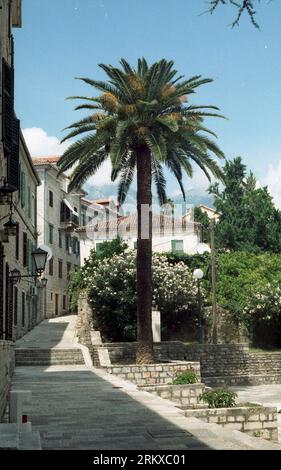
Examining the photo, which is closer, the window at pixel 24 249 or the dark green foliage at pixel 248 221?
the window at pixel 24 249

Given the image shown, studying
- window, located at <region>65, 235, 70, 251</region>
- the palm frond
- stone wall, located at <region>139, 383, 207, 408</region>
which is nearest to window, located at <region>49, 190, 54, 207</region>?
window, located at <region>65, 235, 70, 251</region>

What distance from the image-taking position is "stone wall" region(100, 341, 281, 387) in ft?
91.1

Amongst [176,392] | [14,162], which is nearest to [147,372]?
[176,392]

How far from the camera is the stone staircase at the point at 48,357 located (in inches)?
995

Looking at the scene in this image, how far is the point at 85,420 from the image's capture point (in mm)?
10719

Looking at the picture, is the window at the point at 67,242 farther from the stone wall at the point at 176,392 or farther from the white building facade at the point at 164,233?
the stone wall at the point at 176,392

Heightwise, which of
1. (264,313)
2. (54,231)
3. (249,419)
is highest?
(54,231)

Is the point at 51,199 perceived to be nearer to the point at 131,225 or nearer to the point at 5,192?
the point at 131,225

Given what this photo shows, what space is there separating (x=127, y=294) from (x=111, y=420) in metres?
17.6

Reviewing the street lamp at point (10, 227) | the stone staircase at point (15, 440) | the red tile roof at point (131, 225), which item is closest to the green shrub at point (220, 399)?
the street lamp at point (10, 227)

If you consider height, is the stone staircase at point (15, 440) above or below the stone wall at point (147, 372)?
above

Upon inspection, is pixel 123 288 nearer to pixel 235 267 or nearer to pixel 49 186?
pixel 235 267

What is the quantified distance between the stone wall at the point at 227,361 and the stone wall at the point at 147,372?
4150 millimetres

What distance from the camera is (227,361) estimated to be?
29.5 m
